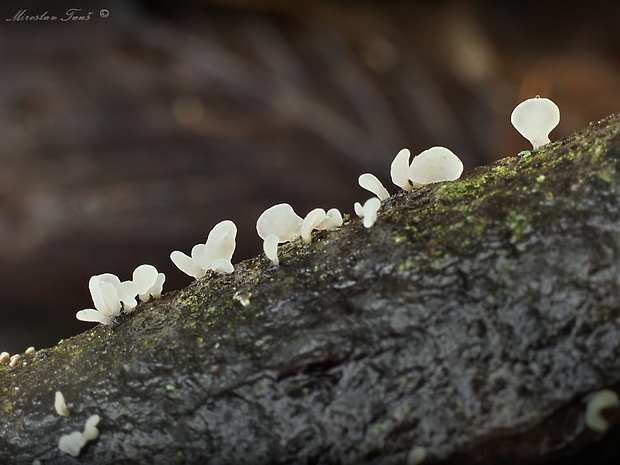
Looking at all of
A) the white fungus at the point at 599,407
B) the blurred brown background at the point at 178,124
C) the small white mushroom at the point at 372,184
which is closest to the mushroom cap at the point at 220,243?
the small white mushroom at the point at 372,184

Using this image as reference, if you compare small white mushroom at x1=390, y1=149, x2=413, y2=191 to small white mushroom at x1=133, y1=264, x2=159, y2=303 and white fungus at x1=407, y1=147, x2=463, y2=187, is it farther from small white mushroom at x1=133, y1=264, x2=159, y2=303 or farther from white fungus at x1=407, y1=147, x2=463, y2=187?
small white mushroom at x1=133, y1=264, x2=159, y2=303

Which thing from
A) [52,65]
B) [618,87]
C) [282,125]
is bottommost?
[618,87]

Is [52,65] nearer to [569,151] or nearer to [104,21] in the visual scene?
[104,21]

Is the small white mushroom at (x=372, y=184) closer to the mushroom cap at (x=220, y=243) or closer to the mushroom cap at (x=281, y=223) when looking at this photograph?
the mushroom cap at (x=281, y=223)

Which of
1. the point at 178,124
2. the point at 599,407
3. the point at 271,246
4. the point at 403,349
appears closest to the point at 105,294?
the point at 271,246

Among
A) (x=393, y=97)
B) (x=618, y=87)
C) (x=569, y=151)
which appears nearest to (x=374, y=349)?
(x=569, y=151)

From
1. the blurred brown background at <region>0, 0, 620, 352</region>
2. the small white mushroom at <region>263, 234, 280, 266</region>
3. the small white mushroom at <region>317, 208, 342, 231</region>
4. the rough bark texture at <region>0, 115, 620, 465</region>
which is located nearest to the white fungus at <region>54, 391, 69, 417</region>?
the rough bark texture at <region>0, 115, 620, 465</region>
